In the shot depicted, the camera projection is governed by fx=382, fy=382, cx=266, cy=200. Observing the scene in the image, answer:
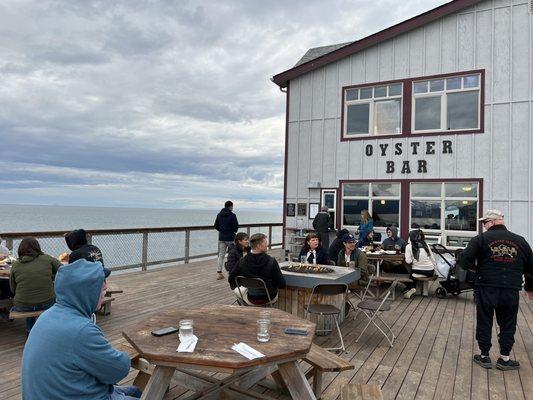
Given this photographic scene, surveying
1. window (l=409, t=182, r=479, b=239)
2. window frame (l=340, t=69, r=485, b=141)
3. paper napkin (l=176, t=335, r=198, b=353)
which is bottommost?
paper napkin (l=176, t=335, r=198, b=353)

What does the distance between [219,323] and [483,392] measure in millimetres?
2423

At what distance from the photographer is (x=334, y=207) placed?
1066 centimetres

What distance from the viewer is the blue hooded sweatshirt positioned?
170 centimetres

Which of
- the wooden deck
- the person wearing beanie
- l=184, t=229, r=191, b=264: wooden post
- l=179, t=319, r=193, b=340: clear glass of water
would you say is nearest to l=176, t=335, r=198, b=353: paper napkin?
l=179, t=319, r=193, b=340: clear glass of water

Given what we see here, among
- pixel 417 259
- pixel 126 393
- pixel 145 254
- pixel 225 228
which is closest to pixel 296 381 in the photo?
pixel 126 393

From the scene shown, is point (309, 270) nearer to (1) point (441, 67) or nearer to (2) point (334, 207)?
(2) point (334, 207)

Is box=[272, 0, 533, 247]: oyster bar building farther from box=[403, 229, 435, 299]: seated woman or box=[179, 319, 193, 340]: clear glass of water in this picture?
box=[179, 319, 193, 340]: clear glass of water

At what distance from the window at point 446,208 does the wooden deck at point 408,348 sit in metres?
2.40

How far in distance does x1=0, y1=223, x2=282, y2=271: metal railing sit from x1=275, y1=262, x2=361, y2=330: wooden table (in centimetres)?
429

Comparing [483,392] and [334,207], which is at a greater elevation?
[334,207]

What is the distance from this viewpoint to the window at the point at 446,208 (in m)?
9.15

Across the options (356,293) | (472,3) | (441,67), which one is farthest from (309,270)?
(472,3)

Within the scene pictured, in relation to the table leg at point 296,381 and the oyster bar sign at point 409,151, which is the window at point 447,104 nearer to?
the oyster bar sign at point 409,151

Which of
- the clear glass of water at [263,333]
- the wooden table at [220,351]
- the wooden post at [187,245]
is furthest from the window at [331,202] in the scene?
the clear glass of water at [263,333]
